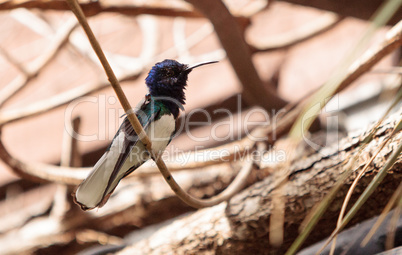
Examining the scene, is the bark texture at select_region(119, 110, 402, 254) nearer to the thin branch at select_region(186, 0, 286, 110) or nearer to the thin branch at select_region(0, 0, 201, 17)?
the thin branch at select_region(186, 0, 286, 110)

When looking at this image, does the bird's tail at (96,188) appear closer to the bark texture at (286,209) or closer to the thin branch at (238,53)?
the bark texture at (286,209)

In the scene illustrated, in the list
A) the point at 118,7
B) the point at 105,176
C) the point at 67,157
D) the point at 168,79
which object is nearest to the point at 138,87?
the point at 67,157

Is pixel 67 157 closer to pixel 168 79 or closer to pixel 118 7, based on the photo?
pixel 118 7

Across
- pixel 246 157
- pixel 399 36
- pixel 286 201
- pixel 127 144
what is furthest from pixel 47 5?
pixel 399 36

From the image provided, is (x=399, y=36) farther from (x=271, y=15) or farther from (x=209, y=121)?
(x=271, y=15)

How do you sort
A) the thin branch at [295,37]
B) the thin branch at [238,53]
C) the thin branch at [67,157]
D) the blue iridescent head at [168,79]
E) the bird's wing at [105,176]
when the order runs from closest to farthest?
the bird's wing at [105,176] → the blue iridescent head at [168,79] → the thin branch at [238,53] → the thin branch at [67,157] → the thin branch at [295,37]

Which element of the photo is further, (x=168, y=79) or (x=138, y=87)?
(x=138, y=87)

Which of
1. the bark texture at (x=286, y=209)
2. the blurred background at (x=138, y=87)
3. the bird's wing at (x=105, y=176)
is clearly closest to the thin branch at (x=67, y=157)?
the blurred background at (x=138, y=87)
